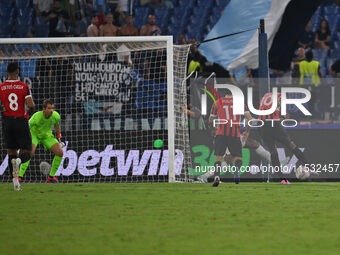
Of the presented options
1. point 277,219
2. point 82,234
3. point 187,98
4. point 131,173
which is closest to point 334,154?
point 187,98

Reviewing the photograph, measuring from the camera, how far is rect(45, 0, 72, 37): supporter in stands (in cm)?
1900

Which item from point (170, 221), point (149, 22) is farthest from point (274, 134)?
point (170, 221)

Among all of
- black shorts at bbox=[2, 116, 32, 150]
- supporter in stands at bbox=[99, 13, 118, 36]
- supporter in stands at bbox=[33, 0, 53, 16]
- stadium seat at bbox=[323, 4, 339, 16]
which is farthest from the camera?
stadium seat at bbox=[323, 4, 339, 16]

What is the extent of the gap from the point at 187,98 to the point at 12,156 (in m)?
4.03

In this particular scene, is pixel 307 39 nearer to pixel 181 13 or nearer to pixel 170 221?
pixel 181 13

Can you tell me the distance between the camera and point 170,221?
698 cm

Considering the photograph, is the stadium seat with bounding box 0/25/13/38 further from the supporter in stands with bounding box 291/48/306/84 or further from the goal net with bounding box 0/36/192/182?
the supporter in stands with bounding box 291/48/306/84

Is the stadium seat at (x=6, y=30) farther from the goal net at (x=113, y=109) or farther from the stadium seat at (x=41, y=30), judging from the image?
the goal net at (x=113, y=109)

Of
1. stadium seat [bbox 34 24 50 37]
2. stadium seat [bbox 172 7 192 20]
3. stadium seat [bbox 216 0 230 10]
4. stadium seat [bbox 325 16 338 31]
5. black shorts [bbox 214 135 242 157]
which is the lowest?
black shorts [bbox 214 135 242 157]

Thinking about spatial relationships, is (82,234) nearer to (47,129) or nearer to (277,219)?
(277,219)

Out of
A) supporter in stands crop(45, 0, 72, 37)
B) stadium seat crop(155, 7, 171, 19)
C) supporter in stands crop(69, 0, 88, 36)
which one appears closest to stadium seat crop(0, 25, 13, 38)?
supporter in stands crop(45, 0, 72, 37)

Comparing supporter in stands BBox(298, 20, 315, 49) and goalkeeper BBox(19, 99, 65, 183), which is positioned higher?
supporter in stands BBox(298, 20, 315, 49)

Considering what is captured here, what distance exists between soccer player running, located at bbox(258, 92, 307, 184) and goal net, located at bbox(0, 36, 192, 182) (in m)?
1.47

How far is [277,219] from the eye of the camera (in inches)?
281
